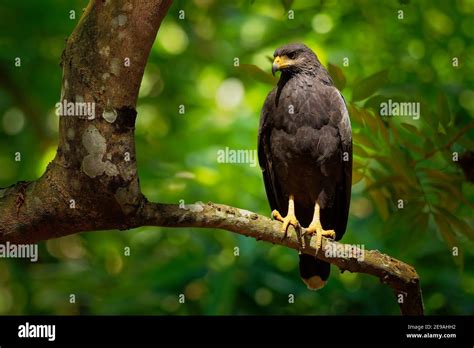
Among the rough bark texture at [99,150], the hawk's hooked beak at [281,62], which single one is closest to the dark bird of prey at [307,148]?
the hawk's hooked beak at [281,62]

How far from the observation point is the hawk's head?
497cm

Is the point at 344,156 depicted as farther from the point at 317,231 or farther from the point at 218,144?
the point at 218,144

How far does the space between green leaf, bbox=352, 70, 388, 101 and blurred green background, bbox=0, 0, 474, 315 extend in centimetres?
45

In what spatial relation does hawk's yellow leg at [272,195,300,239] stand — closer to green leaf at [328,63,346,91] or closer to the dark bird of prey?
the dark bird of prey

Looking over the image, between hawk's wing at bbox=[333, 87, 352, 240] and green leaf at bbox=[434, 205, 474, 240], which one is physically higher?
hawk's wing at bbox=[333, 87, 352, 240]

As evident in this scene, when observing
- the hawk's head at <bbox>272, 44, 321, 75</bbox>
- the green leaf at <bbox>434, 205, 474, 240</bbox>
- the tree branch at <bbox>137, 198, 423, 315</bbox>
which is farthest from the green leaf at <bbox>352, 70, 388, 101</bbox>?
the tree branch at <bbox>137, 198, 423, 315</bbox>

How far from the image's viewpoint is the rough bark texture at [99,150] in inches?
128

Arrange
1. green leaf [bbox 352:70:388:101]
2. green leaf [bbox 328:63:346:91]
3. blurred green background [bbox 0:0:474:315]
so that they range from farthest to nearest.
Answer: blurred green background [bbox 0:0:474:315], green leaf [bbox 328:63:346:91], green leaf [bbox 352:70:388:101]

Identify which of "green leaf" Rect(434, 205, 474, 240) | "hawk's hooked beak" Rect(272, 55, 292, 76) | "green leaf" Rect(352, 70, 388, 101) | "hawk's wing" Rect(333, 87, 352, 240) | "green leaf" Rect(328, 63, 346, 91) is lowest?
"green leaf" Rect(434, 205, 474, 240)

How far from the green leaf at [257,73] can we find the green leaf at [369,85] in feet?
1.78

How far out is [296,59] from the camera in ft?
16.4

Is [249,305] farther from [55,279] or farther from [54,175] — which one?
[54,175]

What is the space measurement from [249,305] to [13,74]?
10.1 feet

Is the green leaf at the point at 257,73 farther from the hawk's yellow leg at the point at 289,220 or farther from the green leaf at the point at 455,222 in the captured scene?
the green leaf at the point at 455,222
